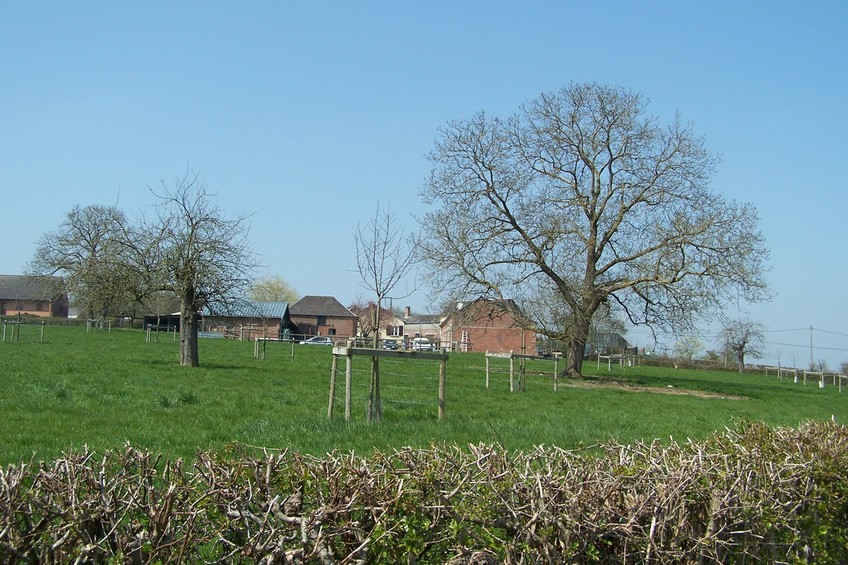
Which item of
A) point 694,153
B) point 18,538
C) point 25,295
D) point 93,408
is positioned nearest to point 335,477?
point 18,538

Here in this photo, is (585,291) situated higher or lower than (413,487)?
higher

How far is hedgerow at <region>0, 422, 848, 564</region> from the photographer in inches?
112

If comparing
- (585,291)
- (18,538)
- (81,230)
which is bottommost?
(18,538)

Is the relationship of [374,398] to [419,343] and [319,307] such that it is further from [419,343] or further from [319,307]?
[319,307]

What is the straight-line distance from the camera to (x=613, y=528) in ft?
11.0

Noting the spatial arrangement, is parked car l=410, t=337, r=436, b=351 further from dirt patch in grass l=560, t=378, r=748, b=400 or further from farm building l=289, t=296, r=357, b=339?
farm building l=289, t=296, r=357, b=339

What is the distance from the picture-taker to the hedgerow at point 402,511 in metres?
2.85

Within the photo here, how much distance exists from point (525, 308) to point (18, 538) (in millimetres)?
33858

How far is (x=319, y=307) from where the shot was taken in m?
103

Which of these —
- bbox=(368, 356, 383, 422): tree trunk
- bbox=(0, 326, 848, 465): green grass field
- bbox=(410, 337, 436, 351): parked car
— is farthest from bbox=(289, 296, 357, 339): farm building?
bbox=(368, 356, 383, 422): tree trunk

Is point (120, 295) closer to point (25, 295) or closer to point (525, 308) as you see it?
point (525, 308)

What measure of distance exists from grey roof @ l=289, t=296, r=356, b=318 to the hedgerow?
321ft

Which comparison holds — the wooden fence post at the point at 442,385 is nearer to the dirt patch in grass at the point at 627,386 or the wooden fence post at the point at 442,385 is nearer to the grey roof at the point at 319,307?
the dirt patch in grass at the point at 627,386

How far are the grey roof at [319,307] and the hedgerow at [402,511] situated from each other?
9788 centimetres
